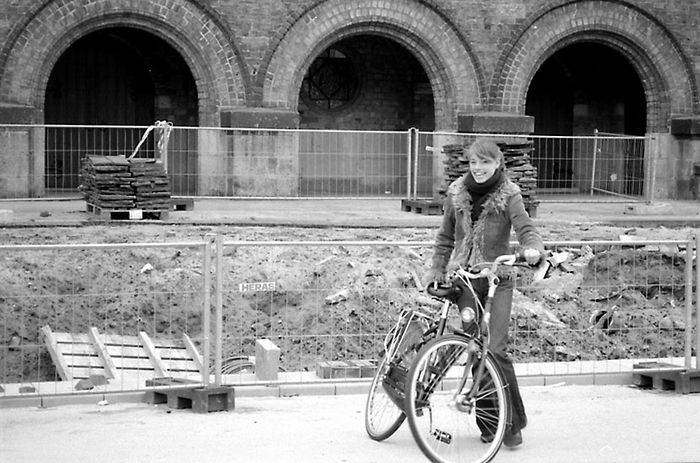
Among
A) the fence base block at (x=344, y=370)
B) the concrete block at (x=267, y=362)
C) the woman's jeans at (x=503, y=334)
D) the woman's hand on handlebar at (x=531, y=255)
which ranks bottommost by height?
→ the fence base block at (x=344, y=370)

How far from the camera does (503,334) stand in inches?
306

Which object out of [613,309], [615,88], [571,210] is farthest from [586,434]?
[615,88]

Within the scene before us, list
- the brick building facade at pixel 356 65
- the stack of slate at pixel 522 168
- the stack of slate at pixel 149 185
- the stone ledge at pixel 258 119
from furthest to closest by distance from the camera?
the stone ledge at pixel 258 119, the brick building facade at pixel 356 65, the stack of slate at pixel 522 168, the stack of slate at pixel 149 185

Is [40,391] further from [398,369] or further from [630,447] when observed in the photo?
[630,447]

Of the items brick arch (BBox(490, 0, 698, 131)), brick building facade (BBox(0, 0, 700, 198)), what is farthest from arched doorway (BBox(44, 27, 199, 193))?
brick arch (BBox(490, 0, 698, 131))

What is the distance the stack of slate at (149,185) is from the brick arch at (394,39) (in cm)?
535

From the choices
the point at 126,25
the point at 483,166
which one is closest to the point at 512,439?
the point at 483,166

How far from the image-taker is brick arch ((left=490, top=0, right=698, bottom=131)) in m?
26.0

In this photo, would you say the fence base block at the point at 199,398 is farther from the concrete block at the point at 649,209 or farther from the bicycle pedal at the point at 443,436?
the concrete block at the point at 649,209

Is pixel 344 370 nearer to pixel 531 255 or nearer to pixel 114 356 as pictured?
pixel 531 255

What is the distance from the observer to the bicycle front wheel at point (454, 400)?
289 inches

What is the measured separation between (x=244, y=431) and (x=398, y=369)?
1194 millimetres

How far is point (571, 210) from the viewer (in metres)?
23.4

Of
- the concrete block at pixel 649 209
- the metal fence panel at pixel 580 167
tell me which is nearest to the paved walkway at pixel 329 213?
the concrete block at pixel 649 209
